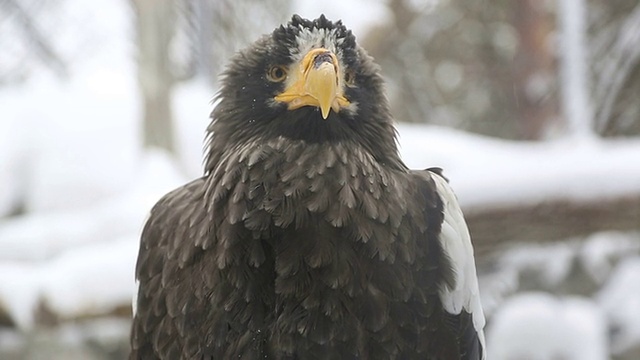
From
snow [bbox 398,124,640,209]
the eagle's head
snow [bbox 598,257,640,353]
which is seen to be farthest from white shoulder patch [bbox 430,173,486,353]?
snow [bbox 598,257,640,353]

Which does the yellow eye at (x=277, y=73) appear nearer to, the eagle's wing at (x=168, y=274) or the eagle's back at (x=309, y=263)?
the eagle's back at (x=309, y=263)

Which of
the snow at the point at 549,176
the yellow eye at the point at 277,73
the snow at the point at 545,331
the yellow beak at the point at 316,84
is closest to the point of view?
the yellow beak at the point at 316,84

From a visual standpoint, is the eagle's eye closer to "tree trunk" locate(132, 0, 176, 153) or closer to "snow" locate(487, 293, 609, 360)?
"snow" locate(487, 293, 609, 360)

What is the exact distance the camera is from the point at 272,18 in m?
6.68

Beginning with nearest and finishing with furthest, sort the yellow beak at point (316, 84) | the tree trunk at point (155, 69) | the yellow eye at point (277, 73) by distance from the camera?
the yellow beak at point (316, 84), the yellow eye at point (277, 73), the tree trunk at point (155, 69)

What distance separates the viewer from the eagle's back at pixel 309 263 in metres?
1.69

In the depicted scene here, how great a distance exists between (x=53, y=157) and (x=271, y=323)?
3.58 metres

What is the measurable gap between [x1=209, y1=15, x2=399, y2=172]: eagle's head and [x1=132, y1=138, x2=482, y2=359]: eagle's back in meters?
0.04

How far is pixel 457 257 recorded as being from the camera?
183 centimetres

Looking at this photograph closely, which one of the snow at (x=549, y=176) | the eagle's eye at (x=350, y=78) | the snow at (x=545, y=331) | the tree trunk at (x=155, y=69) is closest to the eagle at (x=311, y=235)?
the eagle's eye at (x=350, y=78)

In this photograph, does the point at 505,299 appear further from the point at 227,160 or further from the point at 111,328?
the point at 227,160

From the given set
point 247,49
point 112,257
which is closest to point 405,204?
point 247,49

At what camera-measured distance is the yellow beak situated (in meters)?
1.64

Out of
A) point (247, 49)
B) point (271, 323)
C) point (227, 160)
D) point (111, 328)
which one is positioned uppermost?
point (247, 49)
